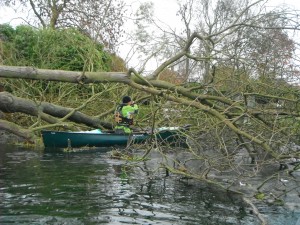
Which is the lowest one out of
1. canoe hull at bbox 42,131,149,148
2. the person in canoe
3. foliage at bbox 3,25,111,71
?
canoe hull at bbox 42,131,149,148

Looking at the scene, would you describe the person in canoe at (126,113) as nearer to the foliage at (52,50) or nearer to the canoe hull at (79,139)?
the canoe hull at (79,139)

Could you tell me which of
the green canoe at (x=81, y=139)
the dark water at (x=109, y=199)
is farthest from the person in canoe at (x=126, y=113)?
the dark water at (x=109, y=199)

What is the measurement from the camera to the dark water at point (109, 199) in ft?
22.6

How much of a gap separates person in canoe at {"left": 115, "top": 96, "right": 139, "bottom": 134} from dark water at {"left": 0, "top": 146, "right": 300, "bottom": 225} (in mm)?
2705

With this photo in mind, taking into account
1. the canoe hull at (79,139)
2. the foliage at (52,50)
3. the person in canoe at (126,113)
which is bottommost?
the canoe hull at (79,139)

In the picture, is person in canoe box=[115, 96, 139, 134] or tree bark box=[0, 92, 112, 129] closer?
person in canoe box=[115, 96, 139, 134]

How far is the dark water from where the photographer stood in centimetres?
688

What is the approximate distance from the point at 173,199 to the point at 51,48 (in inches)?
444

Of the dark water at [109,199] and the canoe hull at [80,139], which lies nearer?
the dark water at [109,199]

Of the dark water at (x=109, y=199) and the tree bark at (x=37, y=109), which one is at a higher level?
the tree bark at (x=37, y=109)

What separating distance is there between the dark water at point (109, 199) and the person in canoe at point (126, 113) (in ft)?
8.87

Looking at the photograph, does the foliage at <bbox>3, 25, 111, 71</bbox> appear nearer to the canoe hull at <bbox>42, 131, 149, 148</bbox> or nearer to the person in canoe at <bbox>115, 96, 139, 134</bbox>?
the canoe hull at <bbox>42, 131, 149, 148</bbox>

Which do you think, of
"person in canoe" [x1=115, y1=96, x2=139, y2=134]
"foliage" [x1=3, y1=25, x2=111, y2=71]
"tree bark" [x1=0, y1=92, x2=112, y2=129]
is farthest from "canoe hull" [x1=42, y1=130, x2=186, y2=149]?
"foliage" [x1=3, y1=25, x2=111, y2=71]

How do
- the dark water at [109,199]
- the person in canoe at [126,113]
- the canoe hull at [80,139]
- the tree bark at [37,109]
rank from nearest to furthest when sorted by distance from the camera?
the dark water at [109,199], the person in canoe at [126,113], the tree bark at [37,109], the canoe hull at [80,139]
